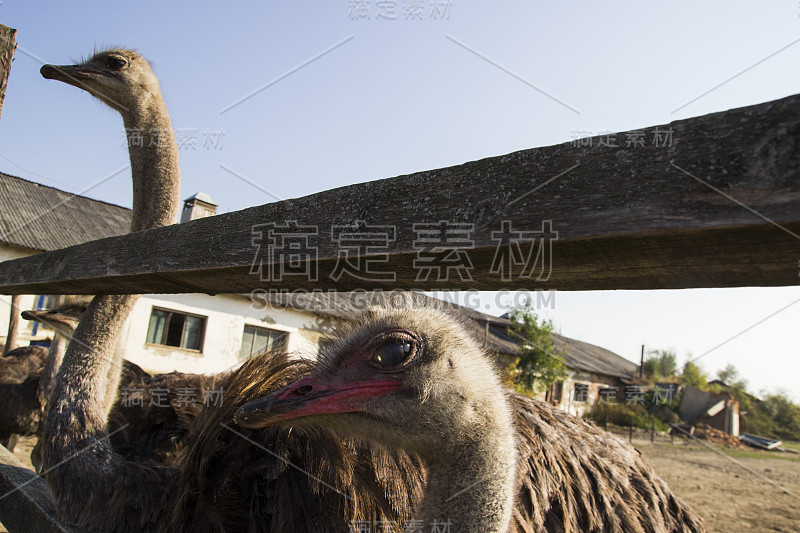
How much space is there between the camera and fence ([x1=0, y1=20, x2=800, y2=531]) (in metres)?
0.69

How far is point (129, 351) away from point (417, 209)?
12.4 m

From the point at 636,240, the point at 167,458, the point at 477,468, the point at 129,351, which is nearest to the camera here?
the point at 636,240

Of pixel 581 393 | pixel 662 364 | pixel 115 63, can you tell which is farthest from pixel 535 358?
pixel 662 364

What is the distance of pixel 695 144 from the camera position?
74 centimetres

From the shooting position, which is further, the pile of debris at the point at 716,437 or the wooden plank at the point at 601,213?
the pile of debris at the point at 716,437

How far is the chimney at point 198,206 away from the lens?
50.8ft

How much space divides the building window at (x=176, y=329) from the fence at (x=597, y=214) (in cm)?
1263

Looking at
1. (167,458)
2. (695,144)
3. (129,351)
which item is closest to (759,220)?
(695,144)

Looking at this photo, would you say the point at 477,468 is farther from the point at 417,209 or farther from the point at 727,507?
the point at 727,507

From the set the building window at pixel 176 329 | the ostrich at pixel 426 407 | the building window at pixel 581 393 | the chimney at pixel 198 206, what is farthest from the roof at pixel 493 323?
the ostrich at pixel 426 407

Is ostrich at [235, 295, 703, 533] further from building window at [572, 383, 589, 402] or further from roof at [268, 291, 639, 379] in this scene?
building window at [572, 383, 589, 402]

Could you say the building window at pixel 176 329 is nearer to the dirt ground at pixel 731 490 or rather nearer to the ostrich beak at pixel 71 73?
the dirt ground at pixel 731 490

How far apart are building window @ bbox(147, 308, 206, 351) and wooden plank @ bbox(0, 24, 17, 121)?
1153 centimetres

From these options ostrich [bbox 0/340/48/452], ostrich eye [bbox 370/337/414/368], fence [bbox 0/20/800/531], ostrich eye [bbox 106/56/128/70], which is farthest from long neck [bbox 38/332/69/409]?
fence [bbox 0/20/800/531]
